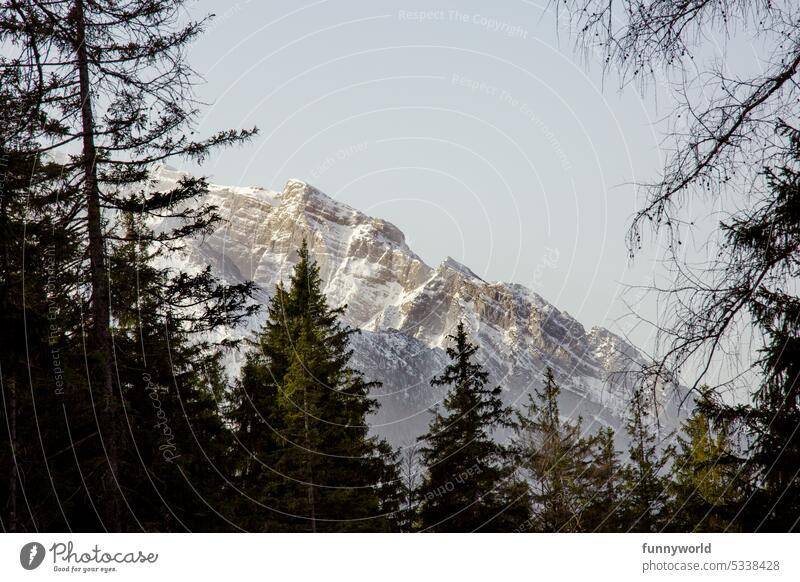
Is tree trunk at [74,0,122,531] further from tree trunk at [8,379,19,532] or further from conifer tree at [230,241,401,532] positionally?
conifer tree at [230,241,401,532]

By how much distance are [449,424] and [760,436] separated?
13.0 meters

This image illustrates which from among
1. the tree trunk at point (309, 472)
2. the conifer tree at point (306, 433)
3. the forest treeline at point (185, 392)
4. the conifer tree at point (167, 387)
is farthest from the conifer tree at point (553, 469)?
the conifer tree at point (167, 387)

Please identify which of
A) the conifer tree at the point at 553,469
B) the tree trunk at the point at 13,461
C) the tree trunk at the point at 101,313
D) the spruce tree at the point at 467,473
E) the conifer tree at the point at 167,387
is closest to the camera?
the tree trunk at the point at 13,461

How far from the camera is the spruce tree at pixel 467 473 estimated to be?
16781mm

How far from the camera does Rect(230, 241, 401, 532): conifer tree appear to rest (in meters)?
15.0

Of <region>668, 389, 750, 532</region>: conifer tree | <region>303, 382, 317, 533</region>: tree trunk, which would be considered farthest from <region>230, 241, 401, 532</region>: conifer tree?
<region>668, 389, 750, 532</region>: conifer tree

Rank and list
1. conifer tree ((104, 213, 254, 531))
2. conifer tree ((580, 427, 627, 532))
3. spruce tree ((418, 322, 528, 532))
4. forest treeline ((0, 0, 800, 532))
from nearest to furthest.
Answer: forest treeline ((0, 0, 800, 532)), conifer tree ((104, 213, 254, 531)), spruce tree ((418, 322, 528, 532)), conifer tree ((580, 427, 627, 532))

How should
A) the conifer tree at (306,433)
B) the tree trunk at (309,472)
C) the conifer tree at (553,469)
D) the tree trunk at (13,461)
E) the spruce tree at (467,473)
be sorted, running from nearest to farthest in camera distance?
1. the tree trunk at (13,461)
2. the tree trunk at (309,472)
3. the conifer tree at (306,433)
4. the spruce tree at (467,473)
5. the conifer tree at (553,469)

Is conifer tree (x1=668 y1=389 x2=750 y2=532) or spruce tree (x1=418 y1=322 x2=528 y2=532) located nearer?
conifer tree (x1=668 y1=389 x2=750 y2=532)

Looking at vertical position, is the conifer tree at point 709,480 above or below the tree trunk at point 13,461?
below

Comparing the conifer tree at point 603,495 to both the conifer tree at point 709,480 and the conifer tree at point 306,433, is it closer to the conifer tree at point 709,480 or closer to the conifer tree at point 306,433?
the conifer tree at point 709,480

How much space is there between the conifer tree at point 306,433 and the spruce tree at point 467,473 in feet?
4.20

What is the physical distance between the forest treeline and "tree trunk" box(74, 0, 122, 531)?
0.02m

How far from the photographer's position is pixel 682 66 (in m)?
2.96
